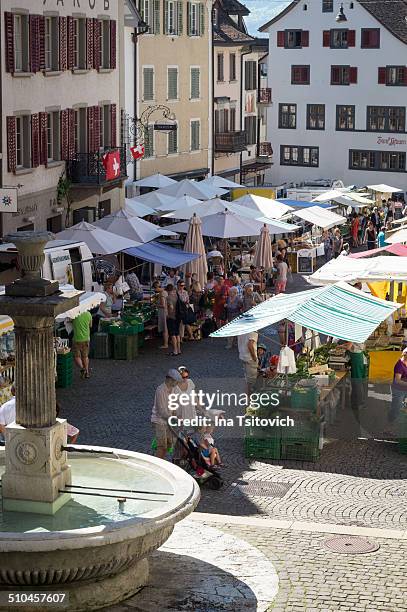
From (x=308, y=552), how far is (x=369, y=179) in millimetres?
59891

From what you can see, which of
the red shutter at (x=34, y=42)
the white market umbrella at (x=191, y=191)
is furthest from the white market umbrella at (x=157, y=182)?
the red shutter at (x=34, y=42)

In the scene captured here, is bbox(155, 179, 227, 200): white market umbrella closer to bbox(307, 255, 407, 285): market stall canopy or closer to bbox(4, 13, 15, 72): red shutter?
bbox(4, 13, 15, 72): red shutter

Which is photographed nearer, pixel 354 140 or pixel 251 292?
pixel 251 292

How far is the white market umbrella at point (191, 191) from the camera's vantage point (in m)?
43.6

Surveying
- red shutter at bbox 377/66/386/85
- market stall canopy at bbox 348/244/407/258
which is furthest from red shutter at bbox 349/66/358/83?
market stall canopy at bbox 348/244/407/258

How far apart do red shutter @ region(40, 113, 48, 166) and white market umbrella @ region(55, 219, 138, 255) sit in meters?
4.94

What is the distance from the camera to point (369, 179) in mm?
73938

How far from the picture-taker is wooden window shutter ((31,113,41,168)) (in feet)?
119

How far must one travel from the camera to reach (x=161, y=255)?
3288 centimetres

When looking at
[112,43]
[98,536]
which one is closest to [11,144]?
[112,43]

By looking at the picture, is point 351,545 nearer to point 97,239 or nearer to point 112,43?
point 97,239

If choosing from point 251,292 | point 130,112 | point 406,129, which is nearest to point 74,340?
point 251,292

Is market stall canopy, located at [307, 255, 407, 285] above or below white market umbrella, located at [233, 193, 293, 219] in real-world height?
above

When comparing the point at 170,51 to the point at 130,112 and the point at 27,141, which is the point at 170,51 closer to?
the point at 130,112
